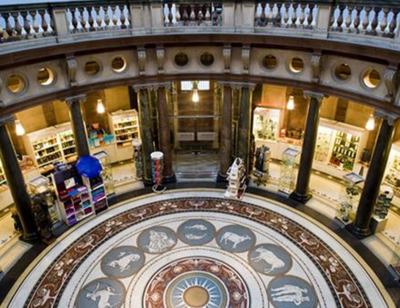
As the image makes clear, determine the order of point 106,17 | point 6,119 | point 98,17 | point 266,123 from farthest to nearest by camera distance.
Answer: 1. point 266,123
2. point 106,17
3. point 98,17
4. point 6,119

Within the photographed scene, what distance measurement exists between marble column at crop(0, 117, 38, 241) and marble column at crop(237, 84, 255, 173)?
704cm

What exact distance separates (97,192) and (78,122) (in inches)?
95.3

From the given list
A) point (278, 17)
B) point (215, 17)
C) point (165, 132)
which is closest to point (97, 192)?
point (165, 132)

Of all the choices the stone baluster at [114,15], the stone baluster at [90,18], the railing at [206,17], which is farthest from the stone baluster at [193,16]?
the stone baluster at [90,18]

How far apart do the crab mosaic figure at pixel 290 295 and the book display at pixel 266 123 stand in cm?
723

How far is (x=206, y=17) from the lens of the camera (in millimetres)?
10109

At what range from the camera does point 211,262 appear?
965 centimetres

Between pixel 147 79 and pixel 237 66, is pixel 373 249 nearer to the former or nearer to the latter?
pixel 237 66

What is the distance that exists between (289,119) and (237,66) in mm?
4552

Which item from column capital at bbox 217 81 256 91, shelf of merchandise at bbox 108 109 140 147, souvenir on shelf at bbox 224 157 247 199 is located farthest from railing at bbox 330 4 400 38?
shelf of merchandise at bbox 108 109 140 147

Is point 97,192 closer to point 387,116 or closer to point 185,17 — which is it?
point 185,17

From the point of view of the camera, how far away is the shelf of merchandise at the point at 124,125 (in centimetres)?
1427

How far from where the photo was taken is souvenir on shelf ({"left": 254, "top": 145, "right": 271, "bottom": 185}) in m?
12.9

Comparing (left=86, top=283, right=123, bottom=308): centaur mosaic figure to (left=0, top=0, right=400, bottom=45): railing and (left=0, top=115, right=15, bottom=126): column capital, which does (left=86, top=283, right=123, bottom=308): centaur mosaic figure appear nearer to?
(left=0, top=115, right=15, bottom=126): column capital
